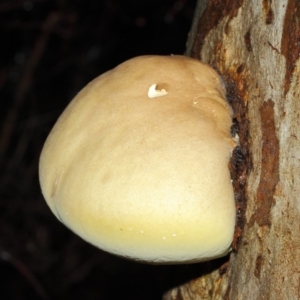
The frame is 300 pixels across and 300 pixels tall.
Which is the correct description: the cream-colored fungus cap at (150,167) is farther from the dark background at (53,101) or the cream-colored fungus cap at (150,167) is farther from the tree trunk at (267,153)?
the dark background at (53,101)

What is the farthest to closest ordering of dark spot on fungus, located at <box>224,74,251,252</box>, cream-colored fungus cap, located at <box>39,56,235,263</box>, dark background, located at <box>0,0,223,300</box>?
dark background, located at <box>0,0,223,300</box> → dark spot on fungus, located at <box>224,74,251,252</box> → cream-colored fungus cap, located at <box>39,56,235,263</box>

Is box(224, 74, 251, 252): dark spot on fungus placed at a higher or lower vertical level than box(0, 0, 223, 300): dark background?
higher

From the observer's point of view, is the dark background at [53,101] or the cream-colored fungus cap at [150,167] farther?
the dark background at [53,101]

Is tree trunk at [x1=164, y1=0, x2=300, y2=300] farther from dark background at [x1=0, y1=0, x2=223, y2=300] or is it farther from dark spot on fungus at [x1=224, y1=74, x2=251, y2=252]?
dark background at [x1=0, y1=0, x2=223, y2=300]

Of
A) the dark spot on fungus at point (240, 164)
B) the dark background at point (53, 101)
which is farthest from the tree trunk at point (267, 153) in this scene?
the dark background at point (53, 101)

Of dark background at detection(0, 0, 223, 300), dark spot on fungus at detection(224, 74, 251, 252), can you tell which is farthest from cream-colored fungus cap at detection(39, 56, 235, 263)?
Result: dark background at detection(0, 0, 223, 300)
